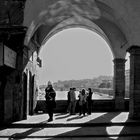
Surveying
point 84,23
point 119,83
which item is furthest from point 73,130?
point 84,23

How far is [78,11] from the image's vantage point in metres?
16.6

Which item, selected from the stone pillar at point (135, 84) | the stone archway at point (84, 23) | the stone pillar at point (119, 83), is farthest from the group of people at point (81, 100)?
the stone archway at point (84, 23)

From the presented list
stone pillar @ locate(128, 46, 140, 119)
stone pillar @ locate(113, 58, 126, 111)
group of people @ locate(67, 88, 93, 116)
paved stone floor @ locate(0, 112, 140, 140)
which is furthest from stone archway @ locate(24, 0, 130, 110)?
paved stone floor @ locate(0, 112, 140, 140)

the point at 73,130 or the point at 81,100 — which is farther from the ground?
the point at 81,100

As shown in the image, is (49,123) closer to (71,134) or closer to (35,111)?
(71,134)

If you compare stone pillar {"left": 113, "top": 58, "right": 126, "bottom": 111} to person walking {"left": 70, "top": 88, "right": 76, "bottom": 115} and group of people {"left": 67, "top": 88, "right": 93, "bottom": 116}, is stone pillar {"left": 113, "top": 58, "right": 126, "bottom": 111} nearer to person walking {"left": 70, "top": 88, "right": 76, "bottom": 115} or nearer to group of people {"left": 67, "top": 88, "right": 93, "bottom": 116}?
group of people {"left": 67, "top": 88, "right": 93, "bottom": 116}

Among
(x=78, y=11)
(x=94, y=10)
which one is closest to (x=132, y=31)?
(x=94, y=10)

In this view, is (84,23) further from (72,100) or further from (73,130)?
(73,130)

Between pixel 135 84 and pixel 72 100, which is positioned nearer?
pixel 135 84

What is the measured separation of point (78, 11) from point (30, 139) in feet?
30.0

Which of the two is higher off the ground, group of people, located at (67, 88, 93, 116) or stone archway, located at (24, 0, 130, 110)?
stone archway, located at (24, 0, 130, 110)

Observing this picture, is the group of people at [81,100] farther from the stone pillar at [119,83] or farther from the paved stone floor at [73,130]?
the stone pillar at [119,83]

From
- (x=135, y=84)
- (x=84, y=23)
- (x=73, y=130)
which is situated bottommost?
(x=73, y=130)

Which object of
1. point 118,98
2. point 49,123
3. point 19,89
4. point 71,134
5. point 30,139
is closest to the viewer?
point 30,139
